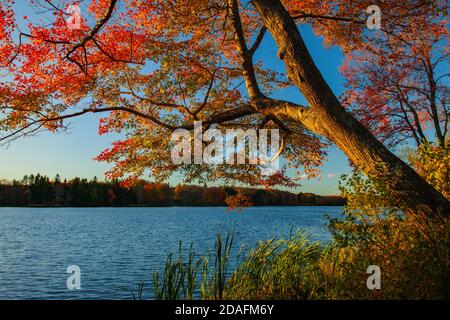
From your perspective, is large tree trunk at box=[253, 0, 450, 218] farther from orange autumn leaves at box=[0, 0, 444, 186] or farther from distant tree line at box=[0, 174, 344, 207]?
distant tree line at box=[0, 174, 344, 207]

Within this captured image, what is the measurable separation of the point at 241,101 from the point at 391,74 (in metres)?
8.64

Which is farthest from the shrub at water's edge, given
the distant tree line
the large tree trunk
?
the distant tree line

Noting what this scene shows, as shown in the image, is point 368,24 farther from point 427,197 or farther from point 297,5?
point 427,197

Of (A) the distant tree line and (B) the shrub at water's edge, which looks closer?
(B) the shrub at water's edge

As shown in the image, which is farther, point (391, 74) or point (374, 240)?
point (391, 74)

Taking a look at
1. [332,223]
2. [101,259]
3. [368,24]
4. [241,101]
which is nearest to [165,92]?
[241,101]

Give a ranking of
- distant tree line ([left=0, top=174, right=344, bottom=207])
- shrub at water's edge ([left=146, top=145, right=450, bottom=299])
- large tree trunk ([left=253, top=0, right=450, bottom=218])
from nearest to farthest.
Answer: shrub at water's edge ([left=146, top=145, right=450, bottom=299]) < large tree trunk ([left=253, top=0, right=450, bottom=218]) < distant tree line ([left=0, top=174, right=344, bottom=207])

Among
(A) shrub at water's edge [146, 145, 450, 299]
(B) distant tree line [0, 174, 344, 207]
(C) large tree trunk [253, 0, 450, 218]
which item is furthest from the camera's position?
(B) distant tree line [0, 174, 344, 207]

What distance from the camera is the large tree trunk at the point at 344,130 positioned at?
703cm

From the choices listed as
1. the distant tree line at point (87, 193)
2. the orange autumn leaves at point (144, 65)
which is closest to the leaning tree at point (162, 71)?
the orange autumn leaves at point (144, 65)

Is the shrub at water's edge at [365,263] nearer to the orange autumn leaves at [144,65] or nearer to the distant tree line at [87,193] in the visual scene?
the orange autumn leaves at [144,65]

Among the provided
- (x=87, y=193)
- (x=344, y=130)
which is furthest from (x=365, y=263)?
(x=87, y=193)

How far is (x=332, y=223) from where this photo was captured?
21.9ft

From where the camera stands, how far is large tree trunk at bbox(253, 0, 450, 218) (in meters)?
7.03
